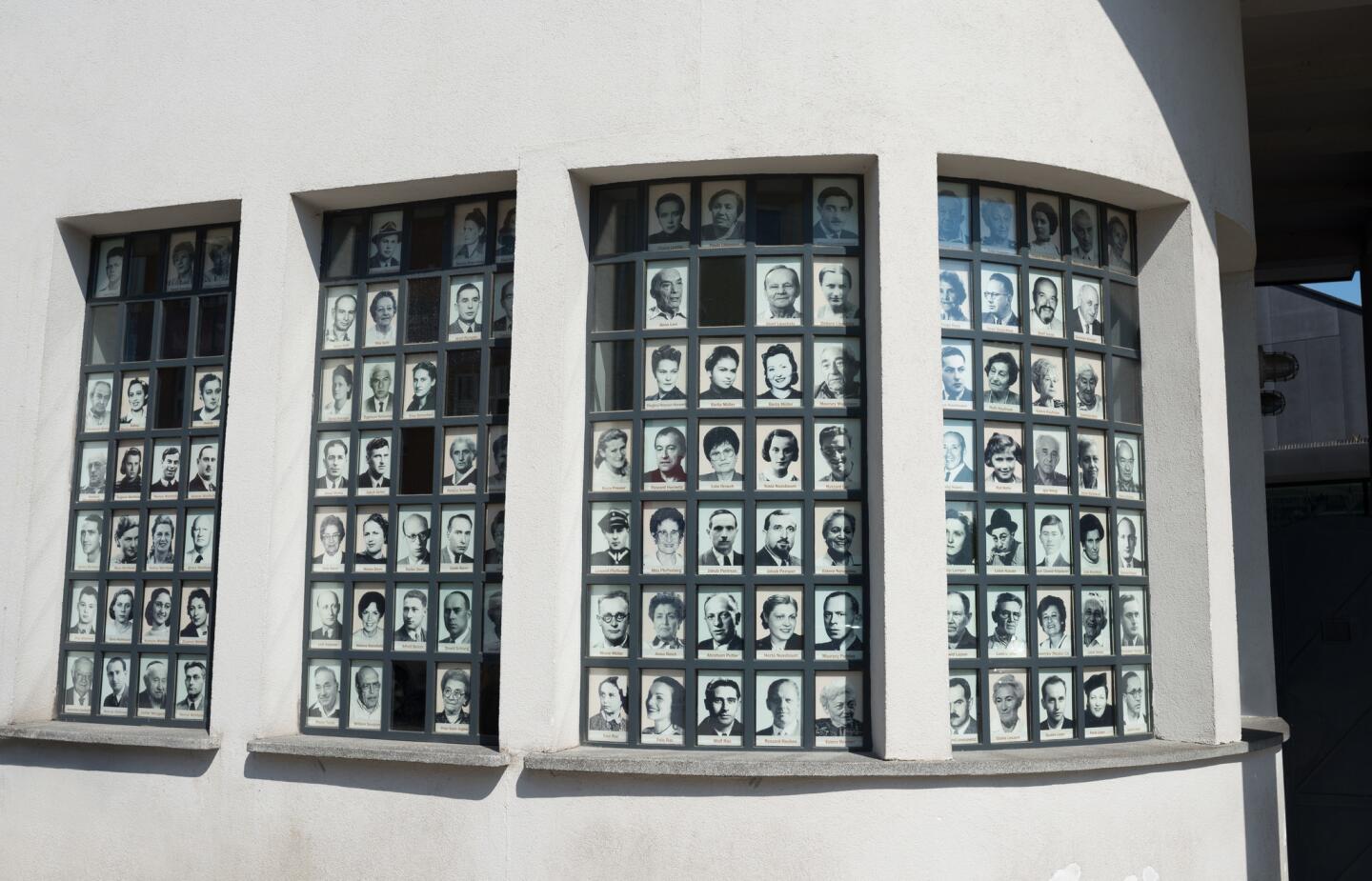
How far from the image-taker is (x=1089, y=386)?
7094 mm

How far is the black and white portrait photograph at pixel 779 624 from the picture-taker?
21.2ft

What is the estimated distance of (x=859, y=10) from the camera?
21.2ft

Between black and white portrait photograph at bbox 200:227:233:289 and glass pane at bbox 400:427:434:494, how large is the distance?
1.73 metres

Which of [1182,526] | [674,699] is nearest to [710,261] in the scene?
[674,699]

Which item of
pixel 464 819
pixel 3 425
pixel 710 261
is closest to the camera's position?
pixel 464 819

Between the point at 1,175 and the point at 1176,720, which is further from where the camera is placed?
the point at 1,175

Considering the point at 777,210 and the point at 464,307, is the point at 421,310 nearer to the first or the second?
the point at 464,307

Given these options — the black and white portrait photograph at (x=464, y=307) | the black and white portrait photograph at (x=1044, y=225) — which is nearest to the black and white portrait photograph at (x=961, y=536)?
the black and white portrait photograph at (x=1044, y=225)

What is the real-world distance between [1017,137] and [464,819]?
181 inches

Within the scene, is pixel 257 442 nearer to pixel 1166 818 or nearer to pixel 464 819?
pixel 464 819

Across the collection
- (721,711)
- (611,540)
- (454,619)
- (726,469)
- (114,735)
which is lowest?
(114,735)

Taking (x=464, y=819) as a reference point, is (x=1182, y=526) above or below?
above

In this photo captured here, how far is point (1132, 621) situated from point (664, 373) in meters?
3.04

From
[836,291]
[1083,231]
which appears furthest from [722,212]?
[1083,231]
